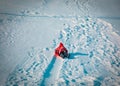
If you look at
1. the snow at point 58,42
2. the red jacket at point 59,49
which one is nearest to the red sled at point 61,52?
the red jacket at point 59,49

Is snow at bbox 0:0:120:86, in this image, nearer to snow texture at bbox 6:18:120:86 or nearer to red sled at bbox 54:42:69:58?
snow texture at bbox 6:18:120:86

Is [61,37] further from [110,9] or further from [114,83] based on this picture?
[110,9]

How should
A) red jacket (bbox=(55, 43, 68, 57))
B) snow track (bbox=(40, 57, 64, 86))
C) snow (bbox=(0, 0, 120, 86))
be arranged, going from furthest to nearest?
red jacket (bbox=(55, 43, 68, 57)) < snow (bbox=(0, 0, 120, 86)) < snow track (bbox=(40, 57, 64, 86))

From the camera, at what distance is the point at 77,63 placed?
752cm

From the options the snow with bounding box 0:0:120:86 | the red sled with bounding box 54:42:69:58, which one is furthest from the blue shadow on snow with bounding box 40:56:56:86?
the red sled with bounding box 54:42:69:58

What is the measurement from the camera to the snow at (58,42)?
22.5 feet

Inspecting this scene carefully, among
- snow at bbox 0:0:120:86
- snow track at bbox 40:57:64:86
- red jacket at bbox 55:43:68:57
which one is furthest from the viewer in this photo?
red jacket at bbox 55:43:68:57

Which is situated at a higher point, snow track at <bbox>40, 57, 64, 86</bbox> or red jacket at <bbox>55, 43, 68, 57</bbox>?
red jacket at <bbox>55, 43, 68, 57</bbox>

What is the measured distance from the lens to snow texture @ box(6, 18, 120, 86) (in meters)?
6.70

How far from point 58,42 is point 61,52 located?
1189 mm

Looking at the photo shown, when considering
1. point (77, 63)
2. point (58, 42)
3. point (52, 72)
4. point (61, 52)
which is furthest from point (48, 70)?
point (58, 42)

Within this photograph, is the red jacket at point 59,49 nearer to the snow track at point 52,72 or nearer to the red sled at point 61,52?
the red sled at point 61,52

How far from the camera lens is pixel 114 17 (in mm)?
10695

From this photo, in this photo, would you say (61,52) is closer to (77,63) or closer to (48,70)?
(77,63)
